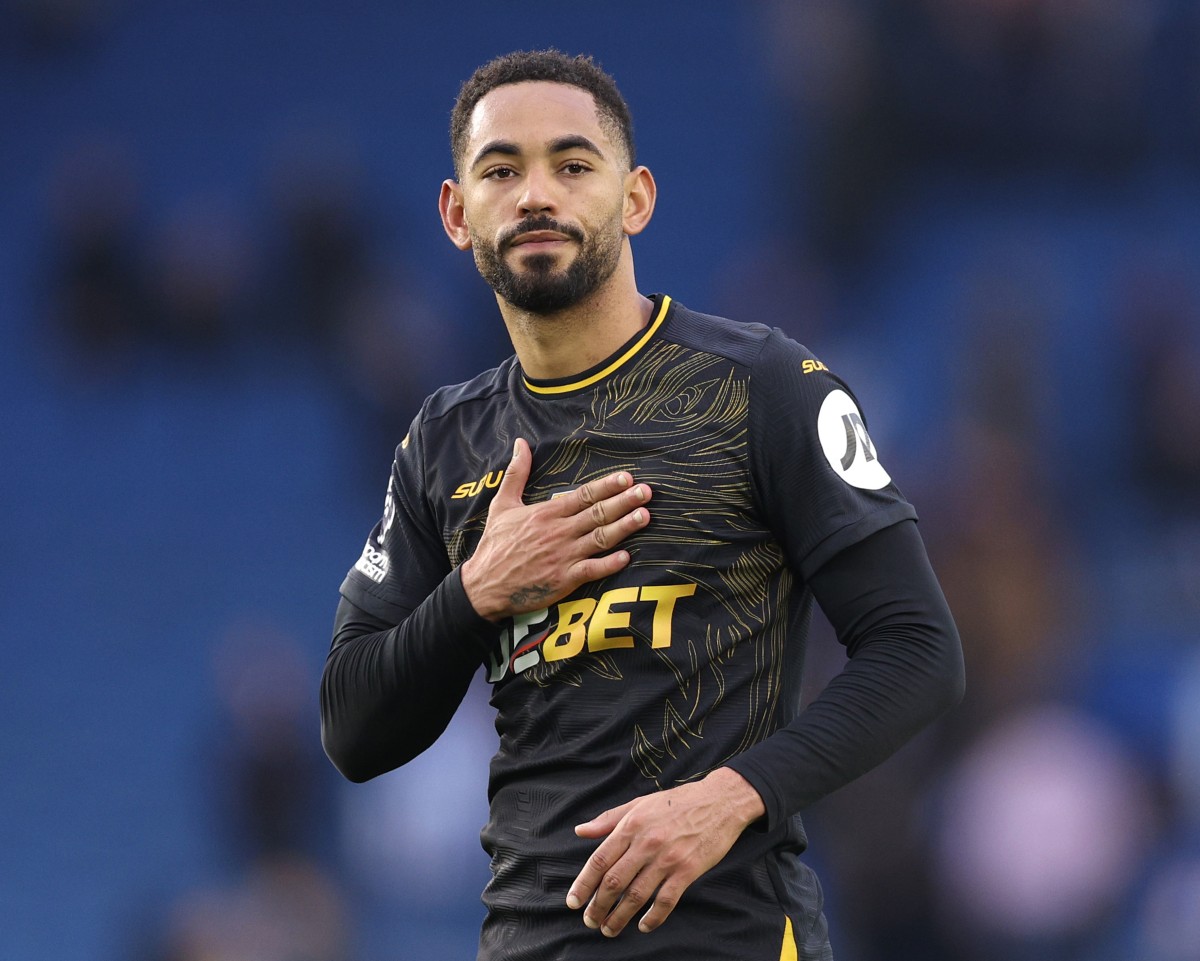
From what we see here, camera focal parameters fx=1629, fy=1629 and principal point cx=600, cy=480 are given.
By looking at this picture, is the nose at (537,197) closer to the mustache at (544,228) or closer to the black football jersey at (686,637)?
the mustache at (544,228)

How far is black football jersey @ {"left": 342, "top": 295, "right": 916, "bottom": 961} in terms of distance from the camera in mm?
2244

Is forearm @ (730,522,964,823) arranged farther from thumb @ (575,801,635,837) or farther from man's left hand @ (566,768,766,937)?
thumb @ (575,801,635,837)

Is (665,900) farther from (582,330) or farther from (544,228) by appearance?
(544,228)

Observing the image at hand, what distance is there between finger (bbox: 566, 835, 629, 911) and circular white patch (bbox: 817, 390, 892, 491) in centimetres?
61

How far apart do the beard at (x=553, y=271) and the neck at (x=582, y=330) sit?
0.7 inches

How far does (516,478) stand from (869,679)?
Result: 0.61 m

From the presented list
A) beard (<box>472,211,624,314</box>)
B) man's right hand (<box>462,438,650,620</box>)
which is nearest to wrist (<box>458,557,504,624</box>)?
man's right hand (<box>462,438,650,620</box>)

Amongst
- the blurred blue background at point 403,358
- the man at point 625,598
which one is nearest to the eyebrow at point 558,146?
the man at point 625,598

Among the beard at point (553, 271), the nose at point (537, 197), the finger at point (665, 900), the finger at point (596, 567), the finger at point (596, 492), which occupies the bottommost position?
the finger at point (665, 900)

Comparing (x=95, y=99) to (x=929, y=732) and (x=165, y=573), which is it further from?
(x=929, y=732)

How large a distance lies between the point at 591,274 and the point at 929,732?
3820 millimetres

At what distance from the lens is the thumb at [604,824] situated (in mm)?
2113

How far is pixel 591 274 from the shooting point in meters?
2.53

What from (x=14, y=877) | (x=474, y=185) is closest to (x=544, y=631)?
(x=474, y=185)
